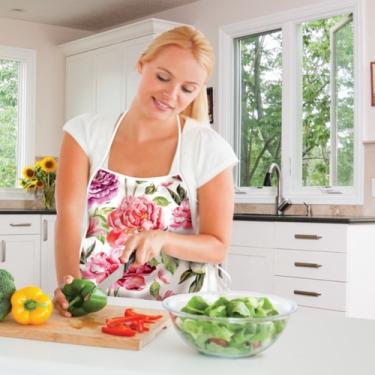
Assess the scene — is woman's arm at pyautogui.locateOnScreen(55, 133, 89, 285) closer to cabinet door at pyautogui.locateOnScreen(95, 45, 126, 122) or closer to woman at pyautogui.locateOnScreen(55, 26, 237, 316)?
woman at pyautogui.locateOnScreen(55, 26, 237, 316)

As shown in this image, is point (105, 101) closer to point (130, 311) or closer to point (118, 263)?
point (118, 263)

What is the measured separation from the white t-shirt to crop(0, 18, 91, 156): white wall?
169 inches

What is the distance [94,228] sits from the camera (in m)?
1.80

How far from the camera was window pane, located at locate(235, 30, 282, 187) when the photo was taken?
192 inches

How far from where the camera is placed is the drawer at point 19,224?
5.05 metres

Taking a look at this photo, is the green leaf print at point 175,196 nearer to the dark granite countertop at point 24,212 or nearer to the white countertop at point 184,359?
the white countertop at point 184,359

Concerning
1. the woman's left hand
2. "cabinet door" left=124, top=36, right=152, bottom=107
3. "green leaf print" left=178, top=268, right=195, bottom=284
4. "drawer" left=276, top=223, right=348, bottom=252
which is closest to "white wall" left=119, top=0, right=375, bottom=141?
"cabinet door" left=124, top=36, right=152, bottom=107

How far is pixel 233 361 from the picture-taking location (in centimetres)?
116

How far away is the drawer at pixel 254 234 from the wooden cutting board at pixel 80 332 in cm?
260

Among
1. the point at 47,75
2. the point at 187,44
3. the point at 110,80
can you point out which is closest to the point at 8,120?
the point at 47,75

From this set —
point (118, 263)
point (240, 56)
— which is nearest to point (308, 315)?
point (118, 263)

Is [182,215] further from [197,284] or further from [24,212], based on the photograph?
[24,212]

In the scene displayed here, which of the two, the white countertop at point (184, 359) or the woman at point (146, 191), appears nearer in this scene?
the white countertop at point (184, 359)

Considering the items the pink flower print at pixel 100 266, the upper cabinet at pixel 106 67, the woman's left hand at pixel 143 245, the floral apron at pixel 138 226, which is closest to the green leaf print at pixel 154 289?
the floral apron at pixel 138 226
